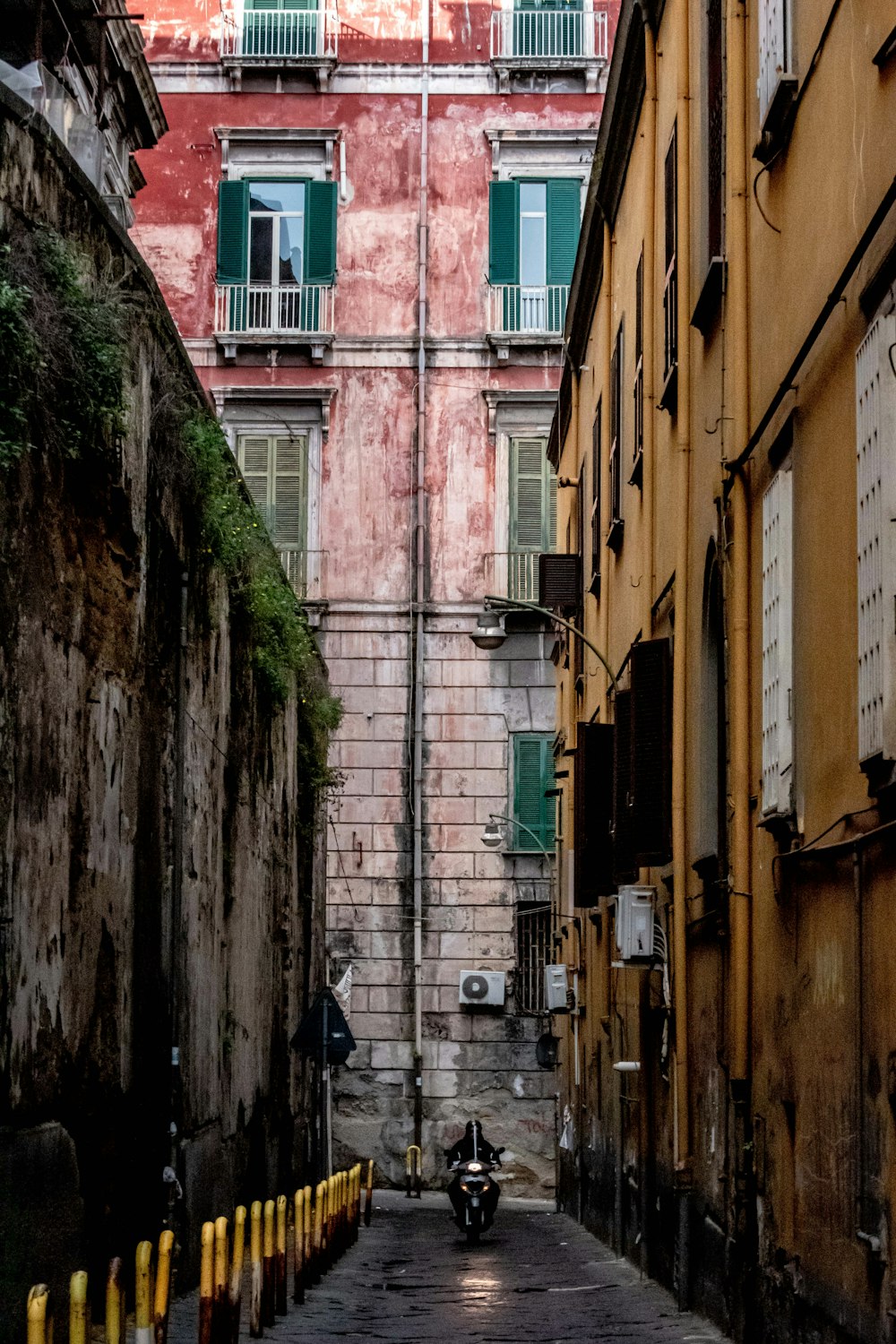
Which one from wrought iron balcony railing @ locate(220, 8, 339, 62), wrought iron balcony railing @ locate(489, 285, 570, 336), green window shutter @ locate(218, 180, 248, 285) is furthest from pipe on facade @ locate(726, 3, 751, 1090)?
wrought iron balcony railing @ locate(220, 8, 339, 62)

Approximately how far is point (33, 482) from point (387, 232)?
22.6 meters

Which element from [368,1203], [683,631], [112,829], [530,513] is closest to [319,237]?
[530,513]

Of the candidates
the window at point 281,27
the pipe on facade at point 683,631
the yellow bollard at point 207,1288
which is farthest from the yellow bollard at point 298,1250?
the window at point 281,27

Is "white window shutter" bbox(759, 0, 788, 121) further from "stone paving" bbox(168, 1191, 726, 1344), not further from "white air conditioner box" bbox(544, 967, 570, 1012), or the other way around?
"white air conditioner box" bbox(544, 967, 570, 1012)

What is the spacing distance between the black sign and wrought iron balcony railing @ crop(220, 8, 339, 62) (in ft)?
59.7

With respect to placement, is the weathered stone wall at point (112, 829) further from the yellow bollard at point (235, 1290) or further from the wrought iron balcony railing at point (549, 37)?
the wrought iron balcony railing at point (549, 37)

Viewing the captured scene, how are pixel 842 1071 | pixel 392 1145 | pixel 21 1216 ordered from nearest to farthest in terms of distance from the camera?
pixel 842 1071
pixel 21 1216
pixel 392 1145

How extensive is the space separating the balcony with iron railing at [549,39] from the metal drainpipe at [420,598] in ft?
4.11

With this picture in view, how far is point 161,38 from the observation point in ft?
103

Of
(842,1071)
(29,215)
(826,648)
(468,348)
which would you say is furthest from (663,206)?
(468,348)

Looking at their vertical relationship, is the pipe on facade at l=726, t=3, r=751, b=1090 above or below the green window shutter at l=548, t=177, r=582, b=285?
below

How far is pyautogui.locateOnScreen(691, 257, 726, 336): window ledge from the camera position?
10.8 metres

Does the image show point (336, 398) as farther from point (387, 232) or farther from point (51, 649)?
point (51, 649)

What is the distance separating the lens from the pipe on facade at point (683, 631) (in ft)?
39.3
